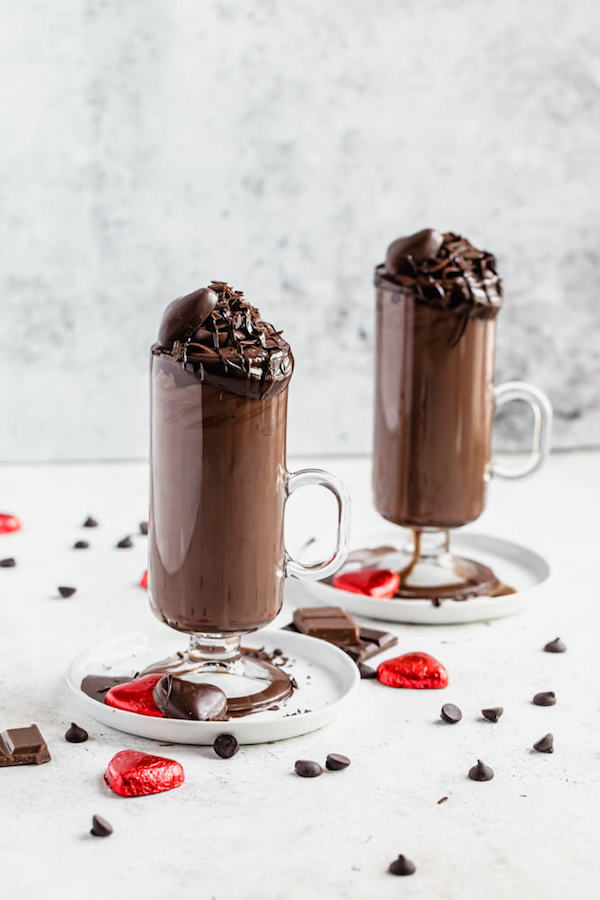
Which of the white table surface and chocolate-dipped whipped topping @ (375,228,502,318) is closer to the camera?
the white table surface

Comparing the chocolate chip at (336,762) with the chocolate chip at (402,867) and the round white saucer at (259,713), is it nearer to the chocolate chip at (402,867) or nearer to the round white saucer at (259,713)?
the round white saucer at (259,713)


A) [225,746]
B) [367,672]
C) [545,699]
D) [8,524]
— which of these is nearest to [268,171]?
[8,524]


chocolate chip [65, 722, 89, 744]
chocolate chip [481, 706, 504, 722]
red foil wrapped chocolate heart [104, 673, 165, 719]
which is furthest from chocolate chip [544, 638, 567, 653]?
chocolate chip [65, 722, 89, 744]

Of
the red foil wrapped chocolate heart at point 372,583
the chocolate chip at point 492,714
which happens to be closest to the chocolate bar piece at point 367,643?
the red foil wrapped chocolate heart at point 372,583

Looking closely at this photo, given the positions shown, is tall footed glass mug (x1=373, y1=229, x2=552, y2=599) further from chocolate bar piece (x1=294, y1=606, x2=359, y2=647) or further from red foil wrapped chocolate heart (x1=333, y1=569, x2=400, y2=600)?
chocolate bar piece (x1=294, y1=606, x2=359, y2=647)

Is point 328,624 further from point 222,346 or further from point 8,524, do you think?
point 8,524
